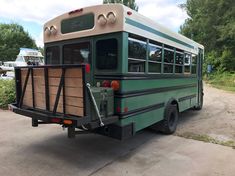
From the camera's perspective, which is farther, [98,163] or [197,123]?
[197,123]

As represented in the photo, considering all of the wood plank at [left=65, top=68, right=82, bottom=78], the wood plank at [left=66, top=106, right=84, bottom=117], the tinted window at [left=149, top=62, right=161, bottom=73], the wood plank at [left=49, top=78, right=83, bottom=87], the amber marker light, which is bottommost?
the amber marker light

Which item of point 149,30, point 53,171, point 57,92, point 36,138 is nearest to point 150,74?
point 149,30

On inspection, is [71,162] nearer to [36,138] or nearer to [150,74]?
[36,138]

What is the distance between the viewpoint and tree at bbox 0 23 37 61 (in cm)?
4006

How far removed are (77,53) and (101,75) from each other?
2.82ft

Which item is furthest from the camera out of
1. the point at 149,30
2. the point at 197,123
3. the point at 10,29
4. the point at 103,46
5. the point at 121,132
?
the point at 10,29

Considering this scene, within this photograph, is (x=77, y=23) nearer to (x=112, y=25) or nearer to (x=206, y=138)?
(x=112, y=25)

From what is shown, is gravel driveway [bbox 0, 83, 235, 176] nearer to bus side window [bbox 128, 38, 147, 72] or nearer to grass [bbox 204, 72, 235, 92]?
bus side window [bbox 128, 38, 147, 72]

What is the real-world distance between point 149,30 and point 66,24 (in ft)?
5.48

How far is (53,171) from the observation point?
3660mm

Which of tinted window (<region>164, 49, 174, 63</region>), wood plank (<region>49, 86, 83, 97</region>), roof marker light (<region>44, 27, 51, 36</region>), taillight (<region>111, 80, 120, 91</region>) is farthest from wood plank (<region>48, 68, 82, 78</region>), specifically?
tinted window (<region>164, 49, 174, 63</region>)

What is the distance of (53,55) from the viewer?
5273 mm

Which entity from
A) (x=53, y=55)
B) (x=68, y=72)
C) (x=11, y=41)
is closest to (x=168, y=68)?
(x=53, y=55)

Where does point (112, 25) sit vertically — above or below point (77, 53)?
above
